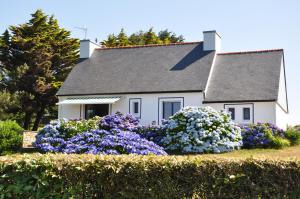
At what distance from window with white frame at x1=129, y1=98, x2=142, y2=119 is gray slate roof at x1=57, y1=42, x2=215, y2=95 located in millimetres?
638

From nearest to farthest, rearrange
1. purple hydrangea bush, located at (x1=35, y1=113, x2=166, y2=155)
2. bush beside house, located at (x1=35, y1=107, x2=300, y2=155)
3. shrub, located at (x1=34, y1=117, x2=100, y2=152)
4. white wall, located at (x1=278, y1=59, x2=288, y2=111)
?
purple hydrangea bush, located at (x1=35, y1=113, x2=166, y2=155)
bush beside house, located at (x1=35, y1=107, x2=300, y2=155)
shrub, located at (x1=34, y1=117, x2=100, y2=152)
white wall, located at (x1=278, y1=59, x2=288, y2=111)

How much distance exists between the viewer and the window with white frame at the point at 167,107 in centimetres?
3034

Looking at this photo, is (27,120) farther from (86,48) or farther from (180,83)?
(180,83)

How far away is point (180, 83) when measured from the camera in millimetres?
30641

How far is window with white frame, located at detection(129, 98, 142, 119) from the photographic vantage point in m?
31.2

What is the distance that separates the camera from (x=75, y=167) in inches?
367

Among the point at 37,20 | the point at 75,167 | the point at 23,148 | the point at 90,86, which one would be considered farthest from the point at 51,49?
the point at 75,167

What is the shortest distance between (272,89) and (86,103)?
495 inches

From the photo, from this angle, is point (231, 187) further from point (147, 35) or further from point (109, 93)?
point (147, 35)

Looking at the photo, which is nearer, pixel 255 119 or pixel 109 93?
pixel 255 119

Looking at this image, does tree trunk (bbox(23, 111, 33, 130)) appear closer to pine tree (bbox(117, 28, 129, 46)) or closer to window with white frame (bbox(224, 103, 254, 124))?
pine tree (bbox(117, 28, 129, 46))

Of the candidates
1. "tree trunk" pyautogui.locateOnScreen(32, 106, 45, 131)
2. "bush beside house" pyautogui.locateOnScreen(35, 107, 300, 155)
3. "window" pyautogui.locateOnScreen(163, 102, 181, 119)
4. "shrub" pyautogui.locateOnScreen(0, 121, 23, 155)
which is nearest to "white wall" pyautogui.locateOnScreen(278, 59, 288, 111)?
"window" pyautogui.locateOnScreen(163, 102, 181, 119)

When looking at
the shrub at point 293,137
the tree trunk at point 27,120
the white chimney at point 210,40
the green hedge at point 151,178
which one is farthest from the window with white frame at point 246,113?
the tree trunk at point 27,120

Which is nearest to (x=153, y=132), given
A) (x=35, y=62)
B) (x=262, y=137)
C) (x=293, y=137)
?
(x=262, y=137)
